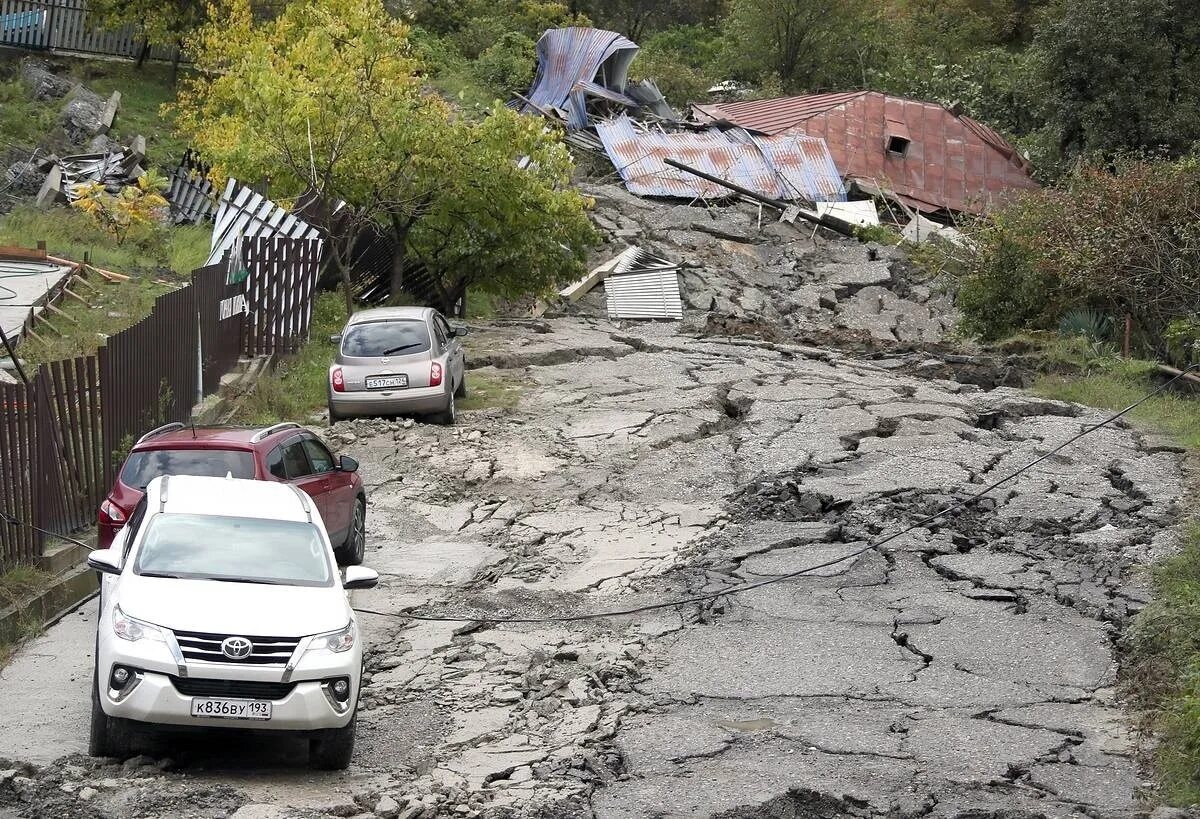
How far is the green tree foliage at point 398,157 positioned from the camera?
88.4 ft

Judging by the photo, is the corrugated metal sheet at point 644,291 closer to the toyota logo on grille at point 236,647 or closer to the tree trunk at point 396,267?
the tree trunk at point 396,267

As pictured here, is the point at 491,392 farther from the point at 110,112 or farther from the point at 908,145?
the point at 908,145

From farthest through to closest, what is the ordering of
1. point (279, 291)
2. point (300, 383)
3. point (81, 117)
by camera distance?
point (81, 117)
point (279, 291)
point (300, 383)

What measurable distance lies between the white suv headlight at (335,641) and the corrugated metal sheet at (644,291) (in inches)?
1054

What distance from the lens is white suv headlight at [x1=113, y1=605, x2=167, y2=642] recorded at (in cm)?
800

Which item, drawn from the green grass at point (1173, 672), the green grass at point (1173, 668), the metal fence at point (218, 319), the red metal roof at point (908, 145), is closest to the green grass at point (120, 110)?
the metal fence at point (218, 319)

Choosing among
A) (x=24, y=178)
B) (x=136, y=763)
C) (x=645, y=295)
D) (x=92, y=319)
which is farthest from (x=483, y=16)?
(x=136, y=763)

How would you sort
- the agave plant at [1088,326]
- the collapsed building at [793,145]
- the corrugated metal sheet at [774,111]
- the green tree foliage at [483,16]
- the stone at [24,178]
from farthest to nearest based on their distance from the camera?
the green tree foliage at [483,16], the corrugated metal sheet at [774,111], the collapsed building at [793,145], the stone at [24,178], the agave plant at [1088,326]

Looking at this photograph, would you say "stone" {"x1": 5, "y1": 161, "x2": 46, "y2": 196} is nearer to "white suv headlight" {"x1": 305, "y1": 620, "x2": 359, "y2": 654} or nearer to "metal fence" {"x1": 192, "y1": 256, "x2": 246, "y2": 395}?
"metal fence" {"x1": 192, "y1": 256, "x2": 246, "y2": 395}

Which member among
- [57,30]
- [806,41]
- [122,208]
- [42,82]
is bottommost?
[122,208]

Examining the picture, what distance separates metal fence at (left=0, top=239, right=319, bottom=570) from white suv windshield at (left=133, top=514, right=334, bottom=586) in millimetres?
3248

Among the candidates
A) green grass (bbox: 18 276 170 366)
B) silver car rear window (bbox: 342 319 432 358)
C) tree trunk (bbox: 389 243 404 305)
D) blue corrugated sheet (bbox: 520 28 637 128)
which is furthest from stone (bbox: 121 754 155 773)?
blue corrugated sheet (bbox: 520 28 637 128)

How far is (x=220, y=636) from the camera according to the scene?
8.04m

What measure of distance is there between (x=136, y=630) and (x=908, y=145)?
132ft
